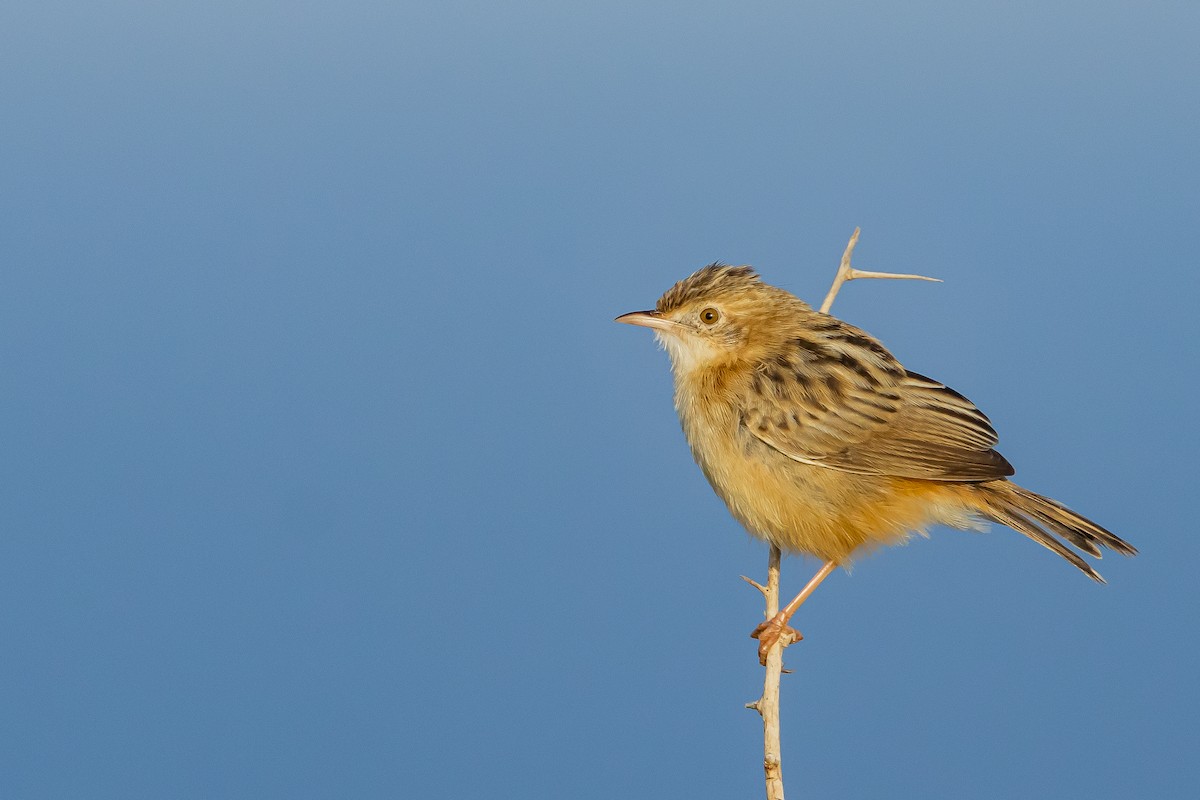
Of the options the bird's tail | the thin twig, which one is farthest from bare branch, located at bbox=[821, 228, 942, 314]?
the bird's tail

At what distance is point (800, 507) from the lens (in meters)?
4.77

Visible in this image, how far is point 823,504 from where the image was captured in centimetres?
476

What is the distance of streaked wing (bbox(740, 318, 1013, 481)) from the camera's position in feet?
15.4

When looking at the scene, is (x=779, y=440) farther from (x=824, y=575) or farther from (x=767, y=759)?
(x=767, y=759)

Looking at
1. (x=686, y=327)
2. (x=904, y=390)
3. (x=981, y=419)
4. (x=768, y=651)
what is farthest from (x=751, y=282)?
(x=768, y=651)

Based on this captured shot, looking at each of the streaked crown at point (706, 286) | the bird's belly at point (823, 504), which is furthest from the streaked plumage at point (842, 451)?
the streaked crown at point (706, 286)

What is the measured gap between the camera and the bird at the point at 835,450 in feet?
15.4

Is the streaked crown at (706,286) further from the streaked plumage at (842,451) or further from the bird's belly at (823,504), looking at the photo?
the bird's belly at (823,504)

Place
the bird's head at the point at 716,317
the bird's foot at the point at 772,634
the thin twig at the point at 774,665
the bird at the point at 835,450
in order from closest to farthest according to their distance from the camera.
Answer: the thin twig at the point at 774,665 < the bird at the point at 835,450 < the bird's foot at the point at 772,634 < the bird's head at the point at 716,317

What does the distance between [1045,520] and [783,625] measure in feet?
4.24

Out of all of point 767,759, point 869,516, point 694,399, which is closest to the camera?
point 767,759

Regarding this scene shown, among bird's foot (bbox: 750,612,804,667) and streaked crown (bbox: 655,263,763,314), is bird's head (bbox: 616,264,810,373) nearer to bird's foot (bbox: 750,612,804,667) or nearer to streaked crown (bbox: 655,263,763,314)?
streaked crown (bbox: 655,263,763,314)

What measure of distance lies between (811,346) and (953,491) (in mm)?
949

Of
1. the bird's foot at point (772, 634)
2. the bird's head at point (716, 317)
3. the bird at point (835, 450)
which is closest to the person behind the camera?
the bird at point (835, 450)
